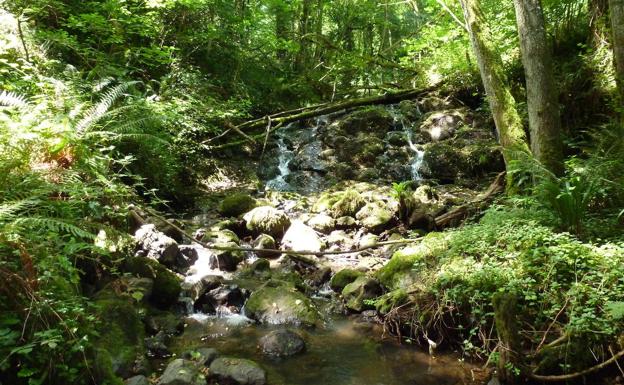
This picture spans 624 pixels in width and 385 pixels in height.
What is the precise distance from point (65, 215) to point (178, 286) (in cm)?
234

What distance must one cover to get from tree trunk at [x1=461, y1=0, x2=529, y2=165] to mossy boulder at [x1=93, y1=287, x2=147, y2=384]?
593 cm

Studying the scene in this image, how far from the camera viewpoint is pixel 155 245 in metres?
6.62

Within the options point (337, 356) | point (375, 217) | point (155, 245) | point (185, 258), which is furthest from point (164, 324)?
point (375, 217)

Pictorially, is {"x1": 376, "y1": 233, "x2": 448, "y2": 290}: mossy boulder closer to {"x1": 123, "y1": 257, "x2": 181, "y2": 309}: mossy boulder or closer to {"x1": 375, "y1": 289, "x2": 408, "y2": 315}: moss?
{"x1": 375, "y1": 289, "x2": 408, "y2": 315}: moss

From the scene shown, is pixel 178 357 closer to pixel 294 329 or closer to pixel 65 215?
pixel 294 329

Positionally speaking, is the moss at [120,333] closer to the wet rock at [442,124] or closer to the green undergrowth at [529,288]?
the green undergrowth at [529,288]

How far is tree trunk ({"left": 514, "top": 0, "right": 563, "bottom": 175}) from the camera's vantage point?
21.0ft

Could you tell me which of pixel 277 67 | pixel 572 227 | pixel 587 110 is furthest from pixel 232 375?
pixel 277 67

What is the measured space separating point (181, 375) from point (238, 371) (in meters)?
0.54

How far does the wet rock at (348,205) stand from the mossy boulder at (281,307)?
11.4 ft

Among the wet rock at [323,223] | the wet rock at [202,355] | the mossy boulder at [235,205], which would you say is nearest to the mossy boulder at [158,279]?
the wet rock at [202,355]

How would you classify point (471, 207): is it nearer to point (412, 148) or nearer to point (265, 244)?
point (265, 244)

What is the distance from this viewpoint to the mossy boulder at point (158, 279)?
550cm

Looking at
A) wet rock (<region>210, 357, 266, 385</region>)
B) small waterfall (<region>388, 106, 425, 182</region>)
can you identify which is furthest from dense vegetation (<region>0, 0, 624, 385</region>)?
small waterfall (<region>388, 106, 425, 182</region>)
